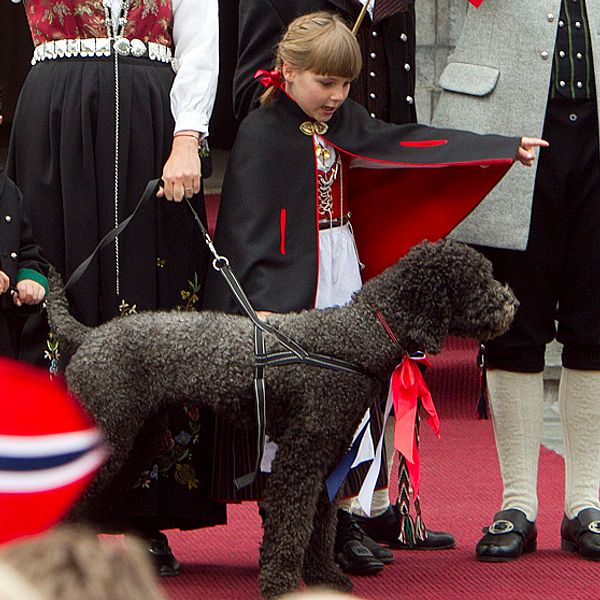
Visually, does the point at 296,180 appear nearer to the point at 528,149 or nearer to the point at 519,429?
Result: the point at 528,149

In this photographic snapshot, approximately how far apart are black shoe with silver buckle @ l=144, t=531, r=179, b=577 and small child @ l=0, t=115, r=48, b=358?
0.59 meters

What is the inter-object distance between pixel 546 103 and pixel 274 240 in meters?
0.79

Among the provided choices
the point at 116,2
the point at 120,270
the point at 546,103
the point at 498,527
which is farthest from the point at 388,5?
the point at 498,527

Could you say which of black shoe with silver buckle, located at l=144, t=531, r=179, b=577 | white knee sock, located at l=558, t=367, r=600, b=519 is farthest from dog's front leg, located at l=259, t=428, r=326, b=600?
white knee sock, located at l=558, t=367, r=600, b=519

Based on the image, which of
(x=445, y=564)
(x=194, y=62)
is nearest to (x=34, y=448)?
(x=194, y=62)

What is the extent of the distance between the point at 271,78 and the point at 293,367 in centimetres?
73

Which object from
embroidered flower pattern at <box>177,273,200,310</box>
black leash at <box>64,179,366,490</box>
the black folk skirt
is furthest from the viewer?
embroidered flower pattern at <box>177,273,200,310</box>

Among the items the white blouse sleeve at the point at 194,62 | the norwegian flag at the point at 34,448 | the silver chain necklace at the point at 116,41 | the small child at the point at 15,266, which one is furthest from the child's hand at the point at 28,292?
the norwegian flag at the point at 34,448

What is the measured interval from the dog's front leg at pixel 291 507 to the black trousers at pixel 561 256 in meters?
0.82

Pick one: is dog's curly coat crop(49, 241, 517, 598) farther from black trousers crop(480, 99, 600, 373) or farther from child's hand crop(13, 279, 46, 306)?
black trousers crop(480, 99, 600, 373)

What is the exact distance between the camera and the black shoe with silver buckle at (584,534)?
336 cm

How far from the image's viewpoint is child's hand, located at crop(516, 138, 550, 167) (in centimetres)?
303

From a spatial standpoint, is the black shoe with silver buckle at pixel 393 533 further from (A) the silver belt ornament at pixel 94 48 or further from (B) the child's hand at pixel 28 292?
(A) the silver belt ornament at pixel 94 48

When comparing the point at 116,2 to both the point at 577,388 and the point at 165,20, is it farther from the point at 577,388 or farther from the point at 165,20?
the point at 577,388
